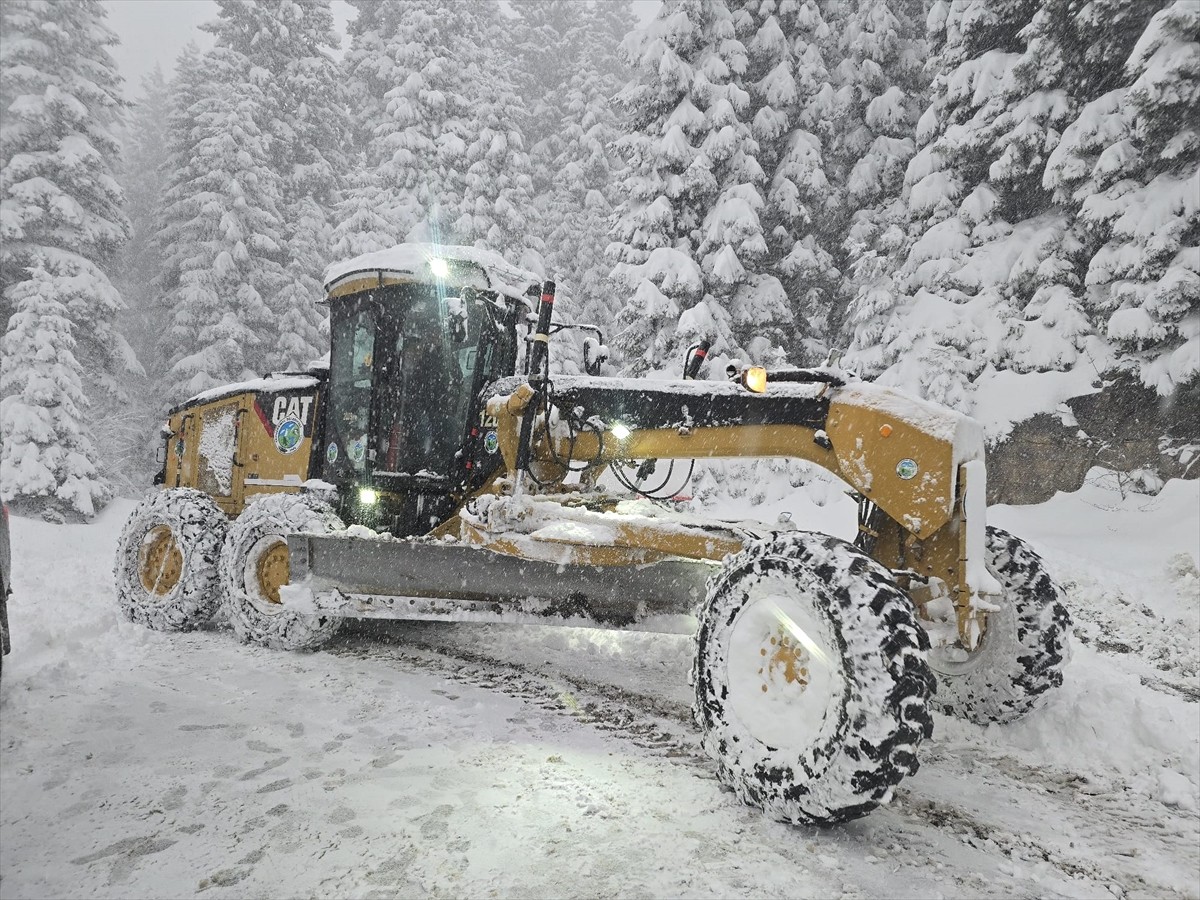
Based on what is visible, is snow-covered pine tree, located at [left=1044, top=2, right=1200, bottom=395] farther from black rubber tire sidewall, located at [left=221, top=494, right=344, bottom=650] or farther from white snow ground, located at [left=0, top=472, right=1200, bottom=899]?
black rubber tire sidewall, located at [left=221, top=494, right=344, bottom=650]

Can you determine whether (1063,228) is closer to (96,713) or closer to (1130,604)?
(1130,604)

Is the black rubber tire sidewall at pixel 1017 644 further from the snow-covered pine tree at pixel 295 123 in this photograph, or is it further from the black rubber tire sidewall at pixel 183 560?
the snow-covered pine tree at pixel 295 123

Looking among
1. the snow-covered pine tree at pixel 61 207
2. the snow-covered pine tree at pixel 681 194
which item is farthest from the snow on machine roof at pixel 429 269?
the snow-covered pine tree at pixel 61 207

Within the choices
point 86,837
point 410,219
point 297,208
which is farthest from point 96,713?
point 297,208

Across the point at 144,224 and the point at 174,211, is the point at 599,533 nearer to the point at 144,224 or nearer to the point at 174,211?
the point at 174,211

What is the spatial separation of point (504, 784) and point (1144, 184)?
35.6 ft

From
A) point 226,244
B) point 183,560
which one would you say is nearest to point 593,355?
point 183,560

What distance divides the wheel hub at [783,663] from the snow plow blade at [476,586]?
1.00 metres

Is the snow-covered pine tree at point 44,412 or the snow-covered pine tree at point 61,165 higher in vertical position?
the snow-covered pine tree at point 61,165

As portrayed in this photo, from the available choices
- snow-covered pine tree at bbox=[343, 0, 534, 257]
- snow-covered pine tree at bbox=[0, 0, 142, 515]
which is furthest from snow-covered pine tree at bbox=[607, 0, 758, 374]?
snow-covered pine tree at bbox=[0, 0, 142, 515]

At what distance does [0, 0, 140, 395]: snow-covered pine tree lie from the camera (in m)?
18.5

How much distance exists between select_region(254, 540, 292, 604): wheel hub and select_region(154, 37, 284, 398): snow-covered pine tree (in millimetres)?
18238

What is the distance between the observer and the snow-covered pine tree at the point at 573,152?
2356cm

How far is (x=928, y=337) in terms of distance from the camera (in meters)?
11.3
